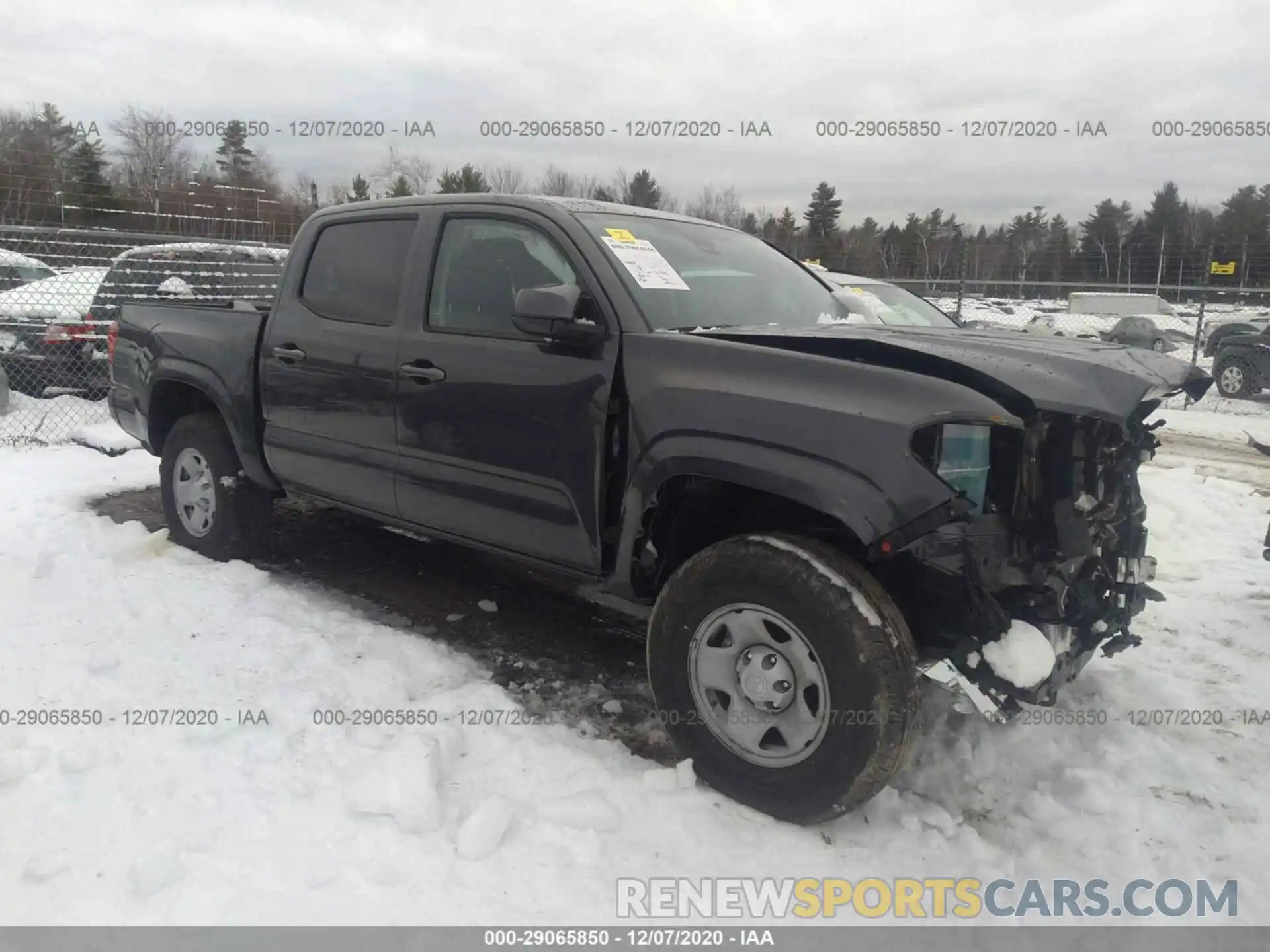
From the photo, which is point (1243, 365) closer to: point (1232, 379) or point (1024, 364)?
point (1232, 379)

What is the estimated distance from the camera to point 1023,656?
2549mm

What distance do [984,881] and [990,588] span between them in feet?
2.76

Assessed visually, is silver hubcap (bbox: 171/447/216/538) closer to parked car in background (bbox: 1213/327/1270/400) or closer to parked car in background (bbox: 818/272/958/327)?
parked car in background (bbox: 818/272/958/327)

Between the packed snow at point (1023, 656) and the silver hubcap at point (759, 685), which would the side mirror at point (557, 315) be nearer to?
the silver hubcap at point (759, 685)

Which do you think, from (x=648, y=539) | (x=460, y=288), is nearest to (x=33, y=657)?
(x=460, y=288)

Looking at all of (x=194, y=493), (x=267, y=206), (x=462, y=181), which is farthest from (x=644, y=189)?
(x=194, y=493)

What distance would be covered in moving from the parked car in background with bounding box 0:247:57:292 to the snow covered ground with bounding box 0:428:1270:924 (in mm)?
7583

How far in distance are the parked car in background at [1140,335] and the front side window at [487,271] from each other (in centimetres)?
1532

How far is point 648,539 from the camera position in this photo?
3.09 metres

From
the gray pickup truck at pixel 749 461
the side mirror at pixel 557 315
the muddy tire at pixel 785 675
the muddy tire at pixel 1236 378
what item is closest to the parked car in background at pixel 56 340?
the gray pickup truck at pixel 749 461

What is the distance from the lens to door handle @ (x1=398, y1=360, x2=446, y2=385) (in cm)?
357

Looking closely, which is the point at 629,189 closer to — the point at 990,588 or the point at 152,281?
the point at 152,281

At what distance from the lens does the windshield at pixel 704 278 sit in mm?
3270

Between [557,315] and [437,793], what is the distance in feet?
5.21
